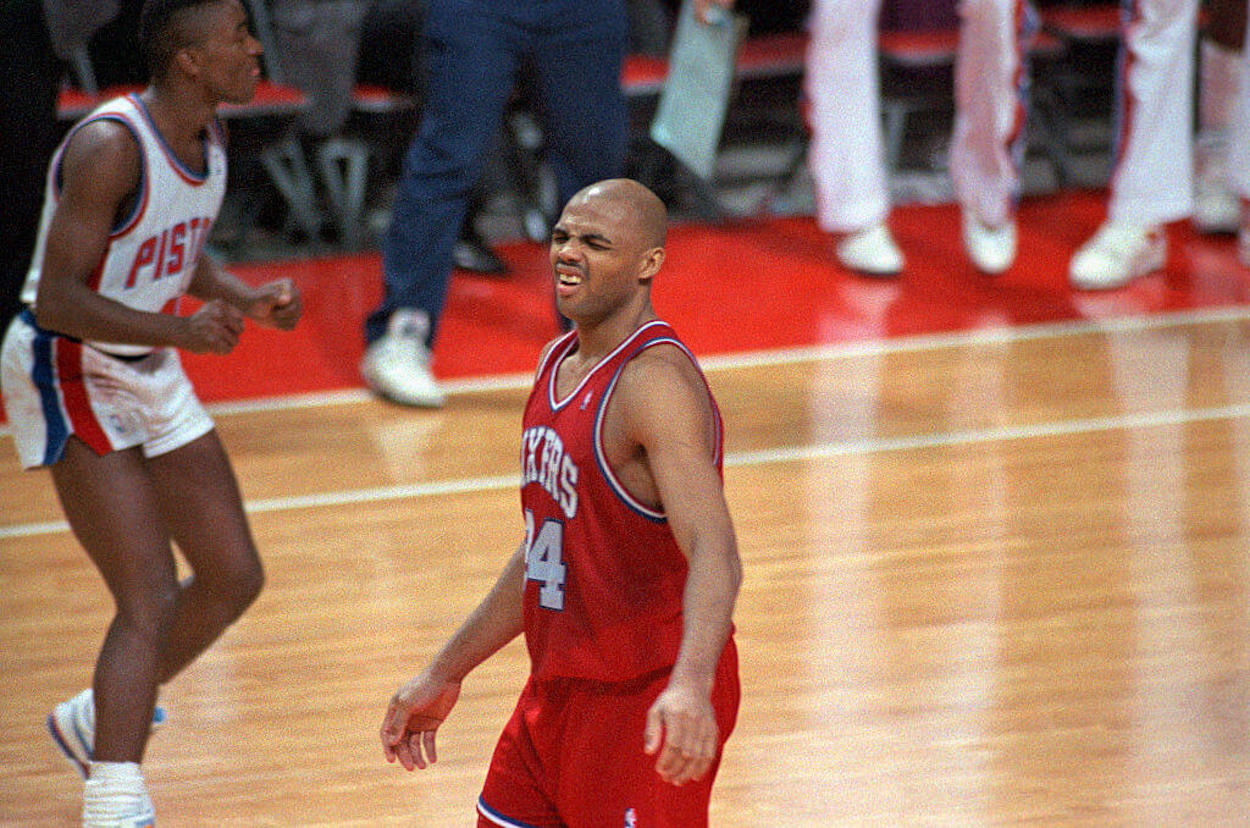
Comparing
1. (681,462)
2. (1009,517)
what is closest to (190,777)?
(681,462)

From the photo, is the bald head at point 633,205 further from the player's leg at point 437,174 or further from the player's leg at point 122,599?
the player's leg at point 437,174

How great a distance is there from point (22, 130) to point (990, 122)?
3339mm

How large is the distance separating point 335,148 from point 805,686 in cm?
417

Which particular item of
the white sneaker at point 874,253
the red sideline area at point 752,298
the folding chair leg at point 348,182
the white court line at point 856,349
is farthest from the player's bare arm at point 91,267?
the folding chair leg at point 348,182

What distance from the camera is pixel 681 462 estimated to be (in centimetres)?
189

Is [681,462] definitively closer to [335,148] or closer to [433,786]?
[433,786]

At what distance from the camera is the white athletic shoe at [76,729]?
290 cm

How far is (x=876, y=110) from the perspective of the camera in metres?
6.20

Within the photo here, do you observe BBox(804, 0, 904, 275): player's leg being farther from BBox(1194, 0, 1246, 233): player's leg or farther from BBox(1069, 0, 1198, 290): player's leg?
BBox(1194, 0, 1246, 233): player's leg

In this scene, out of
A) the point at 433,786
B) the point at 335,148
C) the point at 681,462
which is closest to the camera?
the point at 681,462

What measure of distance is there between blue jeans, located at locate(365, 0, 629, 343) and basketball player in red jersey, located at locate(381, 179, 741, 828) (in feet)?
9.49

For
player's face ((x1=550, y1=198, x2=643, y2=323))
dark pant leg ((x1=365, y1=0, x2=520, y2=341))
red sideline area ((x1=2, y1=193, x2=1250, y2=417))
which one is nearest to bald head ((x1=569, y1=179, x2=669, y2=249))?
player's face ((x1=550, y1=198, x2=643, y2=323))

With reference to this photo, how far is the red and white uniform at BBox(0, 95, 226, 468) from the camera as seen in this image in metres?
2.77


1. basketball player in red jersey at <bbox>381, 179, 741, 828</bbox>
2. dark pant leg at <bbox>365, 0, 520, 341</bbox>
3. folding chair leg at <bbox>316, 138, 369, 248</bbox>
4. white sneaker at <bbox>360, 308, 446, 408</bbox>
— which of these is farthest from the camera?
folding chair leg at <bbox>316, 138, 369, 248</bbox>
